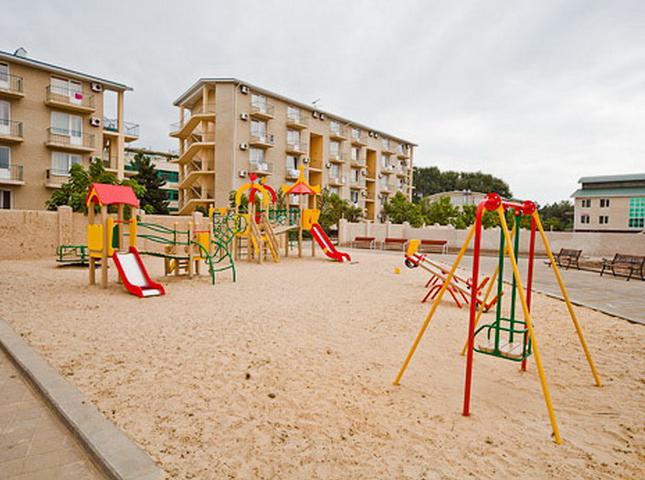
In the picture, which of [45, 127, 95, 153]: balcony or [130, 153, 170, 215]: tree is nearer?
[45, 127, 95, 153]: balcony

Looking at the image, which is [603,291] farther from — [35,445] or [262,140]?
[262,140]

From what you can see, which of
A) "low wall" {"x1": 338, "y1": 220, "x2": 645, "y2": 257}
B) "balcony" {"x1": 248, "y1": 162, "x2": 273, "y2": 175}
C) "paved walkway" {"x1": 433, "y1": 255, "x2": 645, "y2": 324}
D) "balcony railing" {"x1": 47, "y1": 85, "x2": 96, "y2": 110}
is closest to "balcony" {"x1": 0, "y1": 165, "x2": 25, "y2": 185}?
"balcony railing" {"x1": 47, "y1": 85, "x2": 96, "y2": 110}

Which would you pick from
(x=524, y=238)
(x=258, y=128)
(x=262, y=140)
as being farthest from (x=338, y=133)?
(x=524, y=238)

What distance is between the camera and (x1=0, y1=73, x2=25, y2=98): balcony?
82.4ft

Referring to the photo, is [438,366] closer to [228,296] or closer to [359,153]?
[228,296]

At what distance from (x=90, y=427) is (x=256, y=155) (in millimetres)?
35024

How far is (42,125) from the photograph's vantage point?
27.1m

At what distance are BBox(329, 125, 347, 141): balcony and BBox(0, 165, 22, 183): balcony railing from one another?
91.5ft

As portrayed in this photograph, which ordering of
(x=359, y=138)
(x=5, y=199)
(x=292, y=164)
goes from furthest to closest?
1. (x=359, y=138)
2. (x=292, y=164)
3. (x=5, y=199)

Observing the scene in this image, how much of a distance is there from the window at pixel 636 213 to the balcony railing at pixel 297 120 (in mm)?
39431

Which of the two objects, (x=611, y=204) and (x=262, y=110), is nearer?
(x=262, y=110)

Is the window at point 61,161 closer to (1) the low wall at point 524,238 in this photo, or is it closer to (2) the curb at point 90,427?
(1) the low wall at point 524,238

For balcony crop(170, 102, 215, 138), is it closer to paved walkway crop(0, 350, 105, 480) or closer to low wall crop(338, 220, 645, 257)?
low wall crop(338, 220, 645, 257)

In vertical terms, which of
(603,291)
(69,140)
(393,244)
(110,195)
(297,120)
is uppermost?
(297,120)
